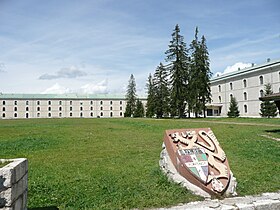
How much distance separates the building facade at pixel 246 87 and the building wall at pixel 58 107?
142 feet

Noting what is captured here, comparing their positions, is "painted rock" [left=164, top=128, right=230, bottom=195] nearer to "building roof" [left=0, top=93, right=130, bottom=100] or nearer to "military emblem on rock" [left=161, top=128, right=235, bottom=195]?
"military emblem on rock" [left=161, top=128, right=235, bottom=195]

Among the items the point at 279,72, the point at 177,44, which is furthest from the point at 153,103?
the point at 279,72

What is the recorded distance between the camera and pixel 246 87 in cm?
6059

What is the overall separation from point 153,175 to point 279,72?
53.5 metres

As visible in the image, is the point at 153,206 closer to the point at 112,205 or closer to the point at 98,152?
the point at 112,205

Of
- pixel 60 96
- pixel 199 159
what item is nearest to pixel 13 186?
pixel 199 159

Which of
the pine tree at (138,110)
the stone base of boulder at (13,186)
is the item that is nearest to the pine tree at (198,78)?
the pine tree at (138,110)

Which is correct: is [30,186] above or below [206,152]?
below

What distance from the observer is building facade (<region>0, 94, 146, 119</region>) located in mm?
109188

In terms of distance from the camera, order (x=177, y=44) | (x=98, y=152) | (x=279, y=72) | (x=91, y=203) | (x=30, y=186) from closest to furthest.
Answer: (x=91, y=203) → (x=30, y=186) → (x=98, y=152) → (x=177, y=44) → (x=279, y=72)

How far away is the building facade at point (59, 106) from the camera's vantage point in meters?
109

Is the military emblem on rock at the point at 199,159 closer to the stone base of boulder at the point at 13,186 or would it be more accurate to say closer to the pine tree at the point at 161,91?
the stone base of boulder at the point at 13,186

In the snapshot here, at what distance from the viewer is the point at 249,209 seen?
409 cm

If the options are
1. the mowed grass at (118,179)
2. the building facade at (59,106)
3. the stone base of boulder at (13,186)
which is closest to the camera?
the stone base of boulder at (13,186)
